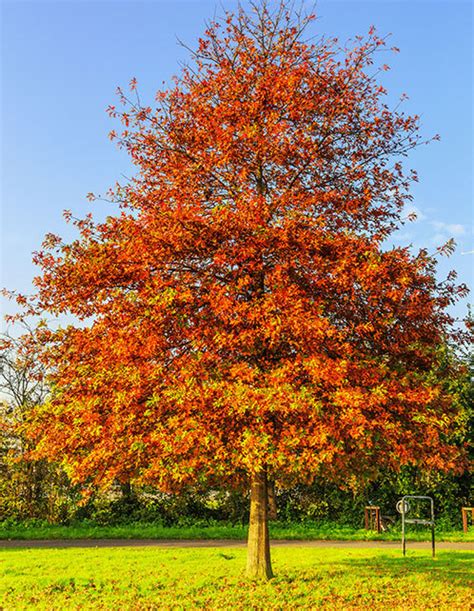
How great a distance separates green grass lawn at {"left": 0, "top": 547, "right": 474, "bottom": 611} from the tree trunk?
0.80ft

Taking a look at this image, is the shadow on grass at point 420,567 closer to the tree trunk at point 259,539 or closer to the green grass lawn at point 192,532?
the tree trunk at point 259,539

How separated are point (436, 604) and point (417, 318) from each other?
176 inches

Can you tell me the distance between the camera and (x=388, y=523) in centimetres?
2256

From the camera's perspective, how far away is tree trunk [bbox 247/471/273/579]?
11.2m

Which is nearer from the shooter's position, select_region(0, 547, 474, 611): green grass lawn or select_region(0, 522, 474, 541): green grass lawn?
select_region(0, 547, 474, 611): green grass lawn

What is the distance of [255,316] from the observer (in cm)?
911

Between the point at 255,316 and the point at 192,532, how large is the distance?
12.9m

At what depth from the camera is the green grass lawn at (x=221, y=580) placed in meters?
9.88

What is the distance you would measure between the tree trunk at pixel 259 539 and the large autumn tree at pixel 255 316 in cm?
3

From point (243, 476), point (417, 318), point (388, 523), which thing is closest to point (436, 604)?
point (243, 476)

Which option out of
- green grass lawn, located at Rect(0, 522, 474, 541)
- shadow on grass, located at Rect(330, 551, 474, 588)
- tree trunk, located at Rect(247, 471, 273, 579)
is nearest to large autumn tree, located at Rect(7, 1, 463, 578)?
tree trunk, located at Rect(247, 471, 273, 579)

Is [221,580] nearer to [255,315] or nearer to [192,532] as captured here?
[255,315]

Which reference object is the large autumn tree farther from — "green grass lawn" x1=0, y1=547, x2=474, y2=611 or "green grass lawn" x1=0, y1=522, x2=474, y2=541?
"green grass lawn" x1=0, y1=522, x2=474, y2=541

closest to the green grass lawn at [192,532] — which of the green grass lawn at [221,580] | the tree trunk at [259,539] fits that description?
the green grass lawn at [221,580]
